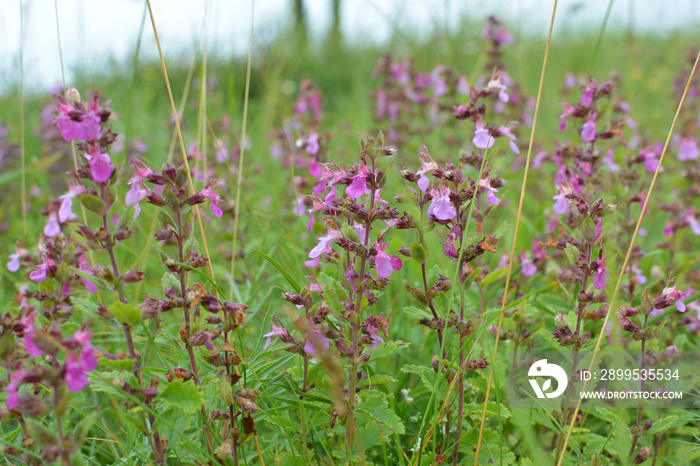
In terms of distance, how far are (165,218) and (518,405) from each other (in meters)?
1.26

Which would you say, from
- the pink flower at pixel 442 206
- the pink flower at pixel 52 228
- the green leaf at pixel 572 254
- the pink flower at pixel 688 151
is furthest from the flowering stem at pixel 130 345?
the pink flower at pixel 688 151

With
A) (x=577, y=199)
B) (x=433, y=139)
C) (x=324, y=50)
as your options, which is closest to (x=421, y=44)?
(x=433, y=139)

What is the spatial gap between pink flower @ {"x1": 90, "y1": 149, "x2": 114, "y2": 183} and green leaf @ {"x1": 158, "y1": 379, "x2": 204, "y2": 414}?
512mm

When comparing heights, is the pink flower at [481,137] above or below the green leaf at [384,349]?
above

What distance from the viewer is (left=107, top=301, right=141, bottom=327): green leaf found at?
118 cm

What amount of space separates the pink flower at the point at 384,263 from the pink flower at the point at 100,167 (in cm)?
69

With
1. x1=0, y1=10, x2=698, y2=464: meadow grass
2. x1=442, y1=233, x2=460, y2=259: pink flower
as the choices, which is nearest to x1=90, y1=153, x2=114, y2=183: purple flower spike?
x1=0, y1=10, x2=698, y2=464: meadow grass

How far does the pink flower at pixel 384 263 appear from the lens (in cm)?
139

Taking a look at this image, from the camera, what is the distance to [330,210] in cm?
145

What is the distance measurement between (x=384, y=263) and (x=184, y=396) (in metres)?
0.58

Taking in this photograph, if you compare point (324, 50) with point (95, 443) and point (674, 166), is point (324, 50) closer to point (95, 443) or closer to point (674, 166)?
point (674, 166)

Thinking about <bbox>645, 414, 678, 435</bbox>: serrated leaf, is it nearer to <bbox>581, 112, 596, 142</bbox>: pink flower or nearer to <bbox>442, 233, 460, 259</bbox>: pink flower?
<bbox>442, 233, 460, 259</bbox>: pink flower

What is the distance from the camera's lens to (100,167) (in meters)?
1.26

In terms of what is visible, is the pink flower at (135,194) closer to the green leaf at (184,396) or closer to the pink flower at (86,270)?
the pink flower at (86,270)
